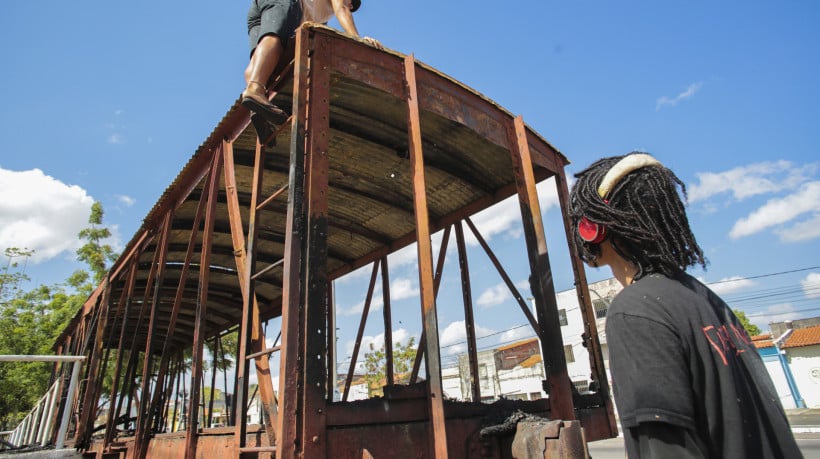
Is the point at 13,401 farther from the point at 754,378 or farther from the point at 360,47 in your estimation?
the point at 754,378

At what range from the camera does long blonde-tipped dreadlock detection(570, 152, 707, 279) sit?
145 cm

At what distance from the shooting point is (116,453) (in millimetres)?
6340

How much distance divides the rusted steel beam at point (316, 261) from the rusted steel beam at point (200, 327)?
2.04 metres

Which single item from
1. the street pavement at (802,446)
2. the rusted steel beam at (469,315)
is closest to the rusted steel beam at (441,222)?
the rusted steel beam at (469,315)

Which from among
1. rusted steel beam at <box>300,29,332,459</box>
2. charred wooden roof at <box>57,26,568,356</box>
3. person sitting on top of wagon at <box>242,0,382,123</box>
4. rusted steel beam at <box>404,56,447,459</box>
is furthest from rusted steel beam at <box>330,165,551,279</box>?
rusted steel beam at <box>300,29,332,459</box>

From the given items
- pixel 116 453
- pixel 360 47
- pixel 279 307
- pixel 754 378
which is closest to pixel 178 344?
pixel 279 307

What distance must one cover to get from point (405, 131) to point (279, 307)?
6406mm

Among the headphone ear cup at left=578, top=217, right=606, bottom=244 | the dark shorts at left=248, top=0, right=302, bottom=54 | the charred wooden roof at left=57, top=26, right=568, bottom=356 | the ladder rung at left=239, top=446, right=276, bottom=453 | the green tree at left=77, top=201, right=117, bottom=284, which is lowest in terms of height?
the ladder rung at left=239, top=446, right=276, bottom=453

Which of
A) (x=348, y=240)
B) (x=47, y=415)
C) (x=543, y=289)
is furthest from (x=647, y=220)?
(x=47, y=415)

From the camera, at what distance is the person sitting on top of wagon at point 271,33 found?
157 inches

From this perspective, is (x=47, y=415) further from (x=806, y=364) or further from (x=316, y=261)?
(x=806, y=364)

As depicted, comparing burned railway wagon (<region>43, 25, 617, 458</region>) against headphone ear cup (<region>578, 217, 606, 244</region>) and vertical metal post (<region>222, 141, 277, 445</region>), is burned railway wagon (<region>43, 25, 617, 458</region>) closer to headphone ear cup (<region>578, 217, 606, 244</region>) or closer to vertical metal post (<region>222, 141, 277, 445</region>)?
vertical metal post (<region>222, 141, 277, 445</region>)

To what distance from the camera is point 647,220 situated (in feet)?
4.89

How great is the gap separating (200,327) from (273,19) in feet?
10.1
